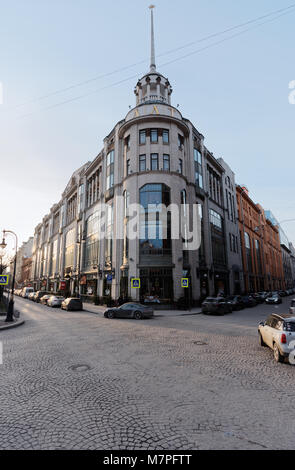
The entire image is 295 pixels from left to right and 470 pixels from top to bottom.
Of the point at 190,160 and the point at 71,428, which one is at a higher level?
the point at 190,160

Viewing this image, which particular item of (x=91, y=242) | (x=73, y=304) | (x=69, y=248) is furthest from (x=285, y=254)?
(x=73, y=304)

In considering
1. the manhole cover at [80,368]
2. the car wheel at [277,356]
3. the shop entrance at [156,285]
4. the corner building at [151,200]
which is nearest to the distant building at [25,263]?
the corner building at [151,200]

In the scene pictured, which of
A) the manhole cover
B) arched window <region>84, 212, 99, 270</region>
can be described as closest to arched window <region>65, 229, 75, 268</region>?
arched window <region>84, 212, 99, 270</region>

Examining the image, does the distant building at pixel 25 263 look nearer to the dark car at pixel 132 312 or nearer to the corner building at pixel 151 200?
the corner building at pixel 151 200

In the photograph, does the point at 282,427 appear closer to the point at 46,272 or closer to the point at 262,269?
the point at 262,269

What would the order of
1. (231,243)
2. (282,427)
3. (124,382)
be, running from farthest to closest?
(231,243), (124,382), (282,427)

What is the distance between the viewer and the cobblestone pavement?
141 inches

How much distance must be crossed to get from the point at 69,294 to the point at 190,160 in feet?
105

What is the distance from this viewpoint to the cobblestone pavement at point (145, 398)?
11.7 feet

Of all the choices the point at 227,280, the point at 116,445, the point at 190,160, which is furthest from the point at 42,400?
the point at 227,280

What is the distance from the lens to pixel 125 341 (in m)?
10.1

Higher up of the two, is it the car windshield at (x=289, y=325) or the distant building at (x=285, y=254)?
the distant building at (x=285, y=254)

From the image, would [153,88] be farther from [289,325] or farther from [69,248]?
[289,325]

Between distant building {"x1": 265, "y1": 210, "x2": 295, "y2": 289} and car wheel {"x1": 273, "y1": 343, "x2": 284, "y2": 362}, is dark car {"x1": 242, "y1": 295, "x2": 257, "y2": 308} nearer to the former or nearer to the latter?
car wheel {"x1": 273, "y1": 343, "x2": 284, "y2": 362}
